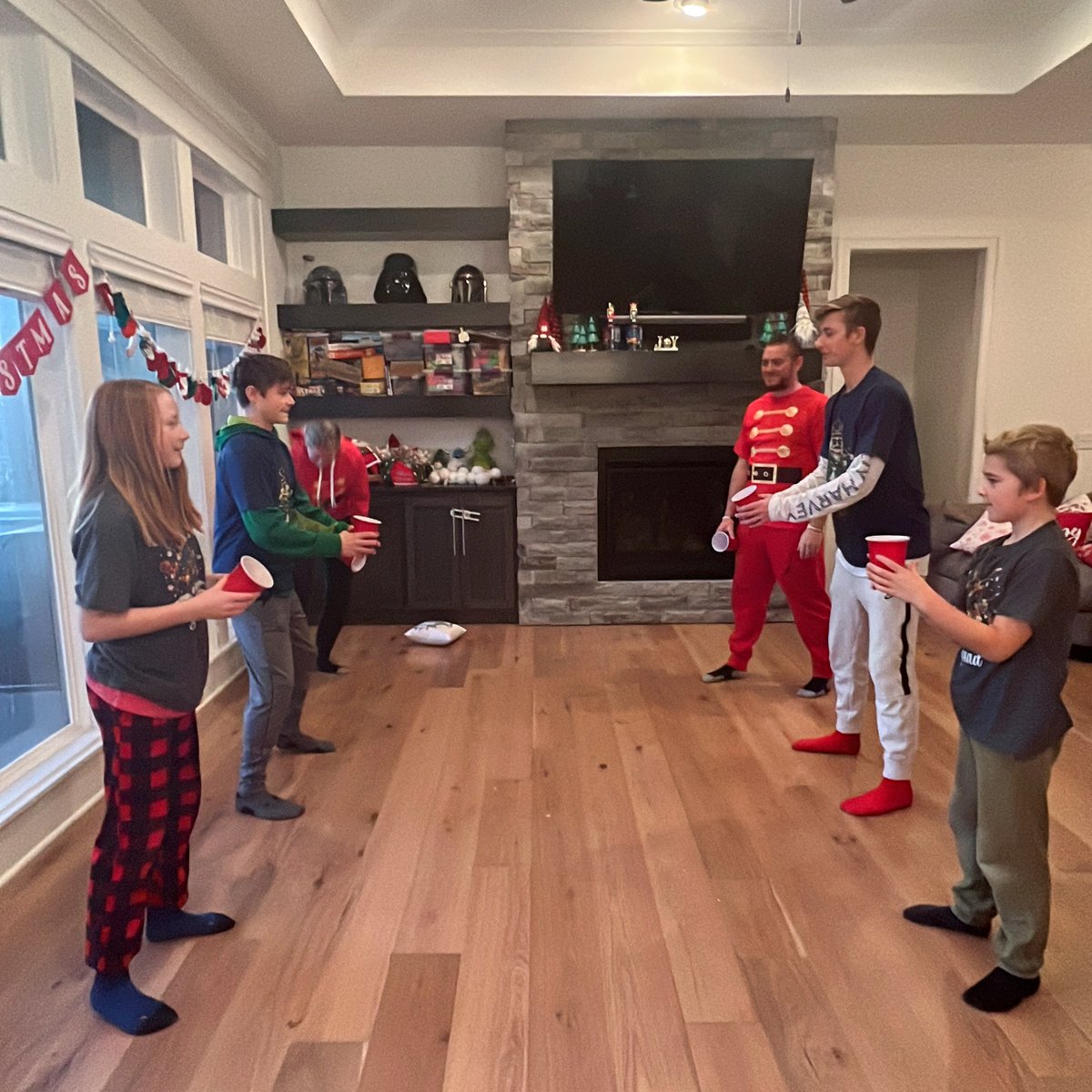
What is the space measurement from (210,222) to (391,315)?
1.01 meters

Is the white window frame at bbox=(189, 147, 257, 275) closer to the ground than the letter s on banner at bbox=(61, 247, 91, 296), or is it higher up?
higher up

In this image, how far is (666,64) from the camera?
162 inches

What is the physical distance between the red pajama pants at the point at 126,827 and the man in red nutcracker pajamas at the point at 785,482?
7.57ft

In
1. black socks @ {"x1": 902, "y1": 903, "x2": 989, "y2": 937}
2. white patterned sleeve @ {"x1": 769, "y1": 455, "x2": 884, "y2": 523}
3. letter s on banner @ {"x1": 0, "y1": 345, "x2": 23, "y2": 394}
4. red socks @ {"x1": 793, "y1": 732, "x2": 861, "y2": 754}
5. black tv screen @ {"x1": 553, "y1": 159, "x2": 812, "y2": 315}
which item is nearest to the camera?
black socks @ {"x1": 902, "y1": 903, "x2": 989, "y2": 937}

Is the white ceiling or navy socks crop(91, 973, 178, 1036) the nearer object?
navy socks crop(91, 973, 178, 1036)

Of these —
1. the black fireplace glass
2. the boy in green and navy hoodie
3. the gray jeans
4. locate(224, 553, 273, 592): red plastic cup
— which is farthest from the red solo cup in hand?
the black fireplace glass

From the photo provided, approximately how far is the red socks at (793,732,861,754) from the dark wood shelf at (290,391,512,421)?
2.59 m

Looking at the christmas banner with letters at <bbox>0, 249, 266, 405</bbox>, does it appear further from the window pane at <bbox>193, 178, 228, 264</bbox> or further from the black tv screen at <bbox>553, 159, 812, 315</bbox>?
the black tv screen at <bbox>553, 159, 812, 315</bbox>

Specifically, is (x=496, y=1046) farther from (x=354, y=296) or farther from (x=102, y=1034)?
(x=354, y=296)

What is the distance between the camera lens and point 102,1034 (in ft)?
5.60

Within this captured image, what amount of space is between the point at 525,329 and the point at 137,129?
6.79 feet

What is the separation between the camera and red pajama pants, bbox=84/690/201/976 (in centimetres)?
168

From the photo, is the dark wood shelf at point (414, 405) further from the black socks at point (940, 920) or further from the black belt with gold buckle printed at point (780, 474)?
the black socks at point (940, 920)

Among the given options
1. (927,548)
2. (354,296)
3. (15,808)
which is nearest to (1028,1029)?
(927,548)
